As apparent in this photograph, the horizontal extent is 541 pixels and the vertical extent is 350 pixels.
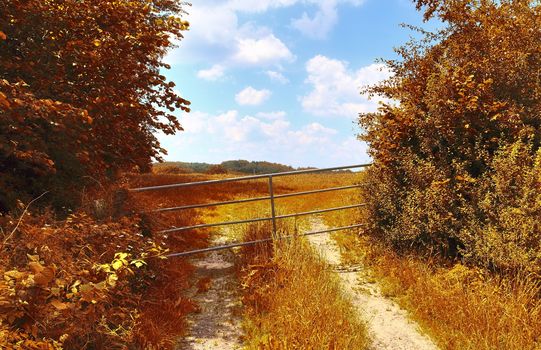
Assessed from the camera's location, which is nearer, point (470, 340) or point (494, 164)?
point (470, 340)

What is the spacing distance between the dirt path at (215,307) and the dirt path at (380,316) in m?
1.95

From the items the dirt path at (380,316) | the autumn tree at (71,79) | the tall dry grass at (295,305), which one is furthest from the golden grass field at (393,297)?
the autumn tree at (71,79)

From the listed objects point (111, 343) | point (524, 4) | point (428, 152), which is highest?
point (524, 4)

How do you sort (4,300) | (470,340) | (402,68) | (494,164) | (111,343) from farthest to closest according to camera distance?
(402,68)
(494,164)
(470,340)
(111,343)
(4,300)

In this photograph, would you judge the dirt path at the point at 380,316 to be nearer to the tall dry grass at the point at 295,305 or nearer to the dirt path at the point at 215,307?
the tall dry grass at the point at 295,305

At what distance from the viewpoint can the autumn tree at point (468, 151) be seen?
20.6 feet

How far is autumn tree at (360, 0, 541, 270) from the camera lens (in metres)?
6.27

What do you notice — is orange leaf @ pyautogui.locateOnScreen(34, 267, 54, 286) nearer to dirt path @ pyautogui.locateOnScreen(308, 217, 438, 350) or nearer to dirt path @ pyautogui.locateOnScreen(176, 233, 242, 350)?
dirt path @ pyautogui.locateOnScreen(176, 233, 242, 350)

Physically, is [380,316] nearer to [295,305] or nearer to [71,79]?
[295,305]

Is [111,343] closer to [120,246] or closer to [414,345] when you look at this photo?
[120,246]

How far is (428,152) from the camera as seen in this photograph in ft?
24.9

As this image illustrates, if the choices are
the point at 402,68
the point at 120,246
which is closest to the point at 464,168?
the point at 402,68

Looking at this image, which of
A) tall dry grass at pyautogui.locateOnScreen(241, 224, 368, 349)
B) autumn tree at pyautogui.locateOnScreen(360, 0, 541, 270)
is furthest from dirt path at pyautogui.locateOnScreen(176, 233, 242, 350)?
autumn tree at pyautogui.locateOnScreen(360, 0, 541, 270)

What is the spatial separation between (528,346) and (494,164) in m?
3.08
